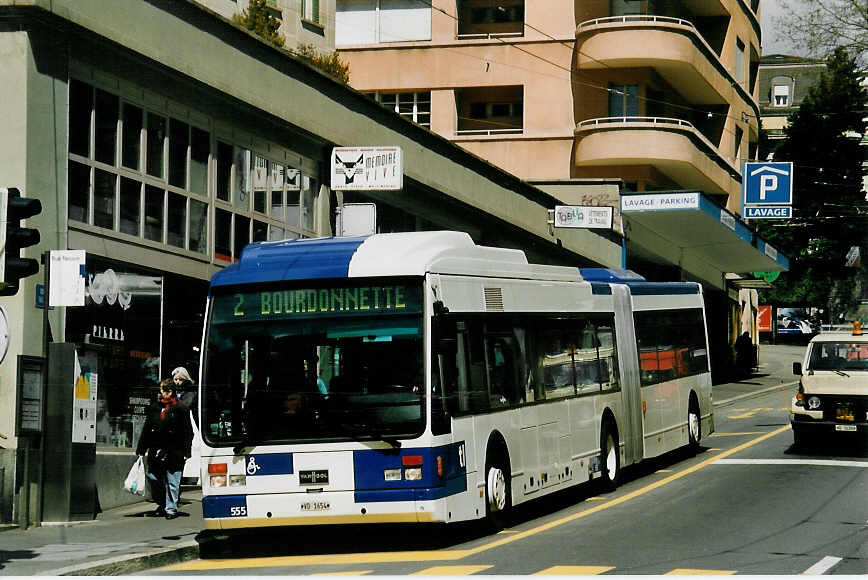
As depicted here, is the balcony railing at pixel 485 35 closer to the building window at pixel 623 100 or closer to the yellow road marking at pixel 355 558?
the building window at pixel 623 100

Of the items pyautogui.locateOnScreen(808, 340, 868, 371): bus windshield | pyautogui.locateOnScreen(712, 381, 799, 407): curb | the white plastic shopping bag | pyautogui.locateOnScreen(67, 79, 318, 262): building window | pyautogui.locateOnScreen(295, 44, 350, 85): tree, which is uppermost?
pyautogui.locateOnScreen(295, 44, 350, 85): tree

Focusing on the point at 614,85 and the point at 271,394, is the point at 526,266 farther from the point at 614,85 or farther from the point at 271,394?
the point at 614,85

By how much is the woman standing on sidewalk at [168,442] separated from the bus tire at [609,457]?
580 cm

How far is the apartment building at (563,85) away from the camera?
155ft

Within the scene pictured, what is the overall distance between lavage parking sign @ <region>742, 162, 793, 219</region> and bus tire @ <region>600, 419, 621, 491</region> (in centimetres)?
2145

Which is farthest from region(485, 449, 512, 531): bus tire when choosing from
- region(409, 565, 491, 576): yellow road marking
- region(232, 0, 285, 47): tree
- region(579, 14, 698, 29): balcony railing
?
region(579, 14, 698, 29): balcony railing

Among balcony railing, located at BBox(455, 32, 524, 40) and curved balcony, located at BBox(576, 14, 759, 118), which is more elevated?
balcony railing, located at BBox(455, 32, 524, 40)

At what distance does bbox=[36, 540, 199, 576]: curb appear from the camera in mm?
11766

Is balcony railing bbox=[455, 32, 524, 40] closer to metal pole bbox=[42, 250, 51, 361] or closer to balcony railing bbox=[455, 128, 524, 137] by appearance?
balcony railing bbox=[455, 128, 524, 137]

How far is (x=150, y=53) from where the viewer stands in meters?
18.3

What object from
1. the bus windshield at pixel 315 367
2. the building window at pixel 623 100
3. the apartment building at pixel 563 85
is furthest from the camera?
the building window at pixel 623 100

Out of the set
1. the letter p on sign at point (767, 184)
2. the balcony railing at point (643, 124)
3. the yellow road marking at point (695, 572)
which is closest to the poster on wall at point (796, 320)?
the balcony railing at point (643, 124)

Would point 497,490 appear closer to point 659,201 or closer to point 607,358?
point 607,358

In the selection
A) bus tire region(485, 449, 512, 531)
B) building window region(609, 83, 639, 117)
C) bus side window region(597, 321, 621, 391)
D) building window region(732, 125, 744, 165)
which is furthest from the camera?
building window region(732, 125, 744, 165)
